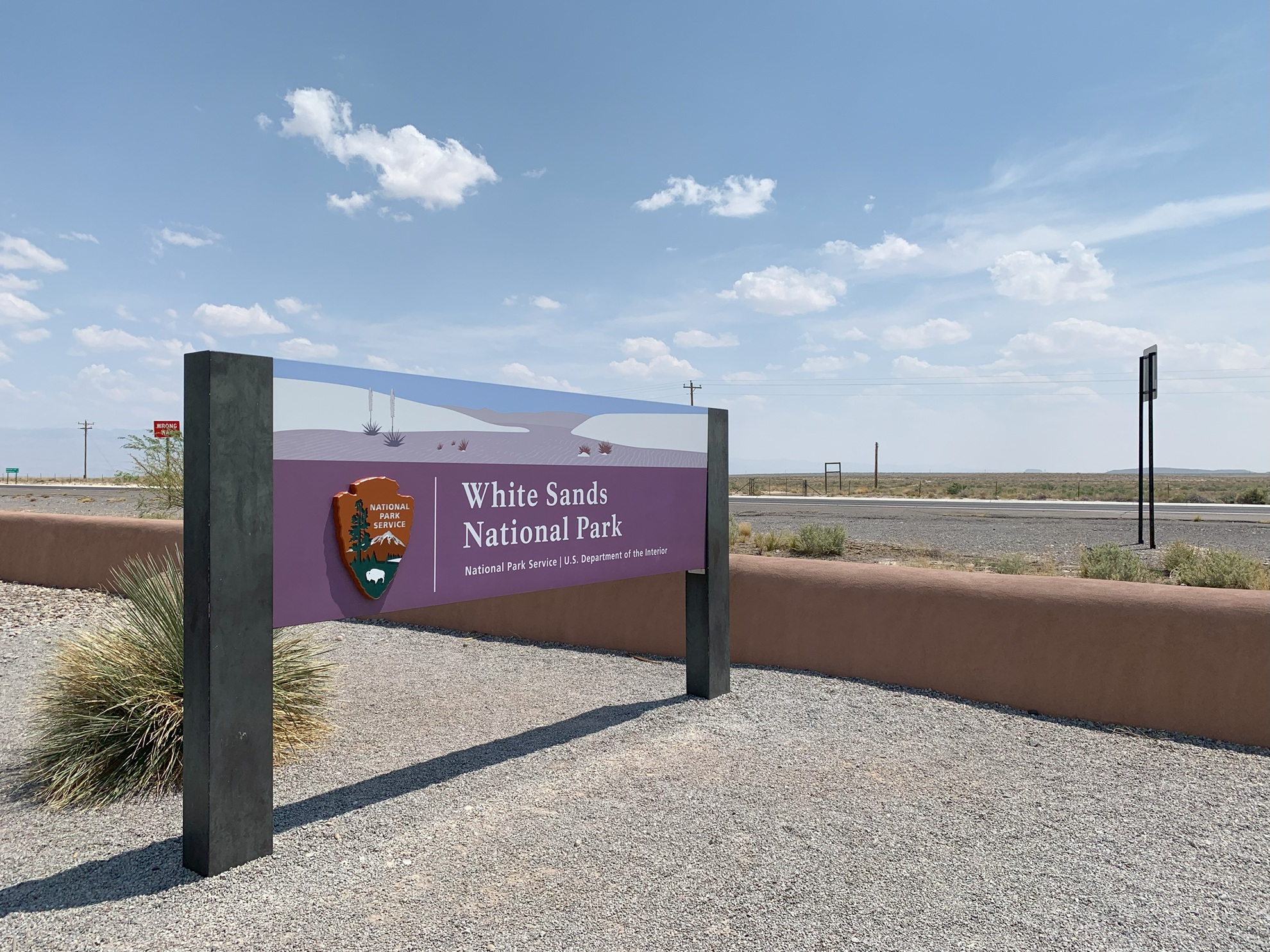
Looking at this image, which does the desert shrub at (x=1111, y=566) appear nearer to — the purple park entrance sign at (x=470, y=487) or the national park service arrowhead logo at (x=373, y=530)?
the purple park entrance sign at (x=470, y=487)

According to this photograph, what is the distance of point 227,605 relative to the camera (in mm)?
3920

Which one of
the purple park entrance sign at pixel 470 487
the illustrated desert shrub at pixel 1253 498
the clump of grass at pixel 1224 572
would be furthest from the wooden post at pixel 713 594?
the illustrated desert shrub at pixel 1253 498

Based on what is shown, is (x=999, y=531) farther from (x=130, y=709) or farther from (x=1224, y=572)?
(x=130, y=709)

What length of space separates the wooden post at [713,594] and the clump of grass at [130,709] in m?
2.90

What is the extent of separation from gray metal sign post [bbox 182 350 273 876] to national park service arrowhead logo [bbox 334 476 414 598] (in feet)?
1.41

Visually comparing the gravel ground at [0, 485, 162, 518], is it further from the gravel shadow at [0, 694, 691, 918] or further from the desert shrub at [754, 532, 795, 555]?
the gravel shadow at [0, 694, 691, 918]

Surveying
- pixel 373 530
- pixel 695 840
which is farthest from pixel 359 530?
pixel 695 840

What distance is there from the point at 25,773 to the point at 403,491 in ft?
10.4

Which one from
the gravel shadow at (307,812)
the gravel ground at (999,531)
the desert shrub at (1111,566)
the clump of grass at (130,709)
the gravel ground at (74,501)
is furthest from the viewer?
the gravel ground at (74,501)

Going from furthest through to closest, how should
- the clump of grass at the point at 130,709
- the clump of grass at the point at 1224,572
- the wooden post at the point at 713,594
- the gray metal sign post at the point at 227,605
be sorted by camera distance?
the clump of grass at the point at 1224,572
the wooden post at the point at 713,594
the clump of grass at the point at 130,709
the gray metal sign post at the point at 227,605

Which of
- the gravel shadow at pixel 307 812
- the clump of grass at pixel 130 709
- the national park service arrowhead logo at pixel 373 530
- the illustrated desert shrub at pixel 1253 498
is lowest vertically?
the gravel shadow at pixel 307 812

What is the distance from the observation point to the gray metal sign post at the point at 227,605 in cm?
386

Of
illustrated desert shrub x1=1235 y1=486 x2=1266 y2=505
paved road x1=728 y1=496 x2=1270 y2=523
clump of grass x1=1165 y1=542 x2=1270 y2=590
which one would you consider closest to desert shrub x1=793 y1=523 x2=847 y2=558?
clump of grass x1=1165 y1=542 x2=1270 y2=590

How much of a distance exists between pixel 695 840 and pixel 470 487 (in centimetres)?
240
